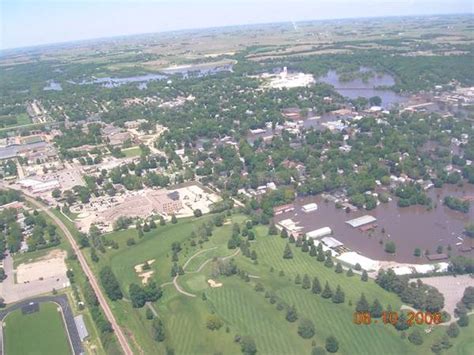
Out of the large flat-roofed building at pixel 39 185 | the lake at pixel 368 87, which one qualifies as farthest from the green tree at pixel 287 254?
the lake at pixel 368 87

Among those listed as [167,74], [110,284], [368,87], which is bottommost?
[110,284]

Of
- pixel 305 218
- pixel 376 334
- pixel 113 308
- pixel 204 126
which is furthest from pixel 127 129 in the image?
pixel 376 334

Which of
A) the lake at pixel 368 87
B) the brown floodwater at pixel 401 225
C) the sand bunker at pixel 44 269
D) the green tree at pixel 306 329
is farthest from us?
the lake at pixel 368 87

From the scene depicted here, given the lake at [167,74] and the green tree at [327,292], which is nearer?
the green tree at [327,292]

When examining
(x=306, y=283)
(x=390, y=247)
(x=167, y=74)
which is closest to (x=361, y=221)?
(x=390, y=247)

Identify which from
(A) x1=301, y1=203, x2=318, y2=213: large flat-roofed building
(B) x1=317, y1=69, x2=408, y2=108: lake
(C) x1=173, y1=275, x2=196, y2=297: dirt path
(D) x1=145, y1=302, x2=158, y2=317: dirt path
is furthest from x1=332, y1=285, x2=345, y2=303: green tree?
(B) x1=317, y1=69, x2=408, y2=108: lake

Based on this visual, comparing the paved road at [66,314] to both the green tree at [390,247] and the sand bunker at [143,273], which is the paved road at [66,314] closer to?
the sand bunker at [143,273]

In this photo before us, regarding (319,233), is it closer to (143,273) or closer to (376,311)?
(376,311)
